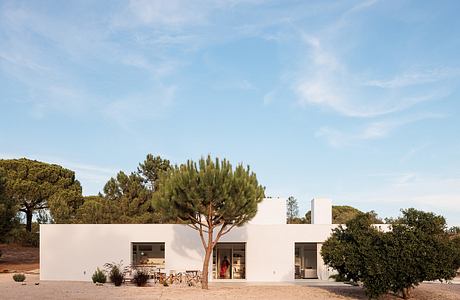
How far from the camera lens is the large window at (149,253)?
2577 centimetres

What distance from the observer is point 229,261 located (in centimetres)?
2550

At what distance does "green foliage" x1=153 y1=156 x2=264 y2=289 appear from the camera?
19000mm

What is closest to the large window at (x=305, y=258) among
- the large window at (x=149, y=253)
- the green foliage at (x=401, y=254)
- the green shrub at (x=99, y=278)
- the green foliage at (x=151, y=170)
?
the large window at (x=149, y=253)

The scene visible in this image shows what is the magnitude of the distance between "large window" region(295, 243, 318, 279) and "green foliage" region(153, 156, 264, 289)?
7768mm

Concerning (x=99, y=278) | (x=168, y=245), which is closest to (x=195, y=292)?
(x=99, y=278)

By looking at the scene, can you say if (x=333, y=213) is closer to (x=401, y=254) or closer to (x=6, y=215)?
(x=6, y=215)

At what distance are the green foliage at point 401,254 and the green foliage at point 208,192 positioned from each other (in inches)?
151

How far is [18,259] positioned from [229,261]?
17015 mm

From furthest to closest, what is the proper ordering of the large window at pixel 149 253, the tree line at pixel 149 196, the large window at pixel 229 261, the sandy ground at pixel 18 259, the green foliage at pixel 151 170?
1. the green foliage at pixel 151 170
2. the sandy ground at pixel 18 259
3. the large window at pixel 149 253
4. the large window at pixel 229 261
5. the tree line at pixel 149 196

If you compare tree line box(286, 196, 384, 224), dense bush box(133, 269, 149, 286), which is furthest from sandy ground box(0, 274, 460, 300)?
tree line box(286, 196, 384, 224)

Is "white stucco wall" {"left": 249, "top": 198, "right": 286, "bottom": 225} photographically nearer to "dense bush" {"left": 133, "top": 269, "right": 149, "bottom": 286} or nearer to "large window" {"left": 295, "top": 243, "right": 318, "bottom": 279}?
"large window" {"left": 295, "top": 243, "right": 318, "bottom": 279}

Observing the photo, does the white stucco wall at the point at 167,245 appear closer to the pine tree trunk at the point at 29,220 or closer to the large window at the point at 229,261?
the large window at the point at 229,261

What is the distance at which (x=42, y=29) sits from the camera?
20125 mm

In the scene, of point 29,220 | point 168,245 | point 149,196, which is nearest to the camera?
point 168,245
